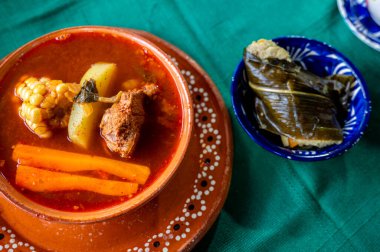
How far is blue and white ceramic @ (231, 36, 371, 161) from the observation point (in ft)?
5.78

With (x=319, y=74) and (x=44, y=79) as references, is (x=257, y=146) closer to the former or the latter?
(x=319, y=74)

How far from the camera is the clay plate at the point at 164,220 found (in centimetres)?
168

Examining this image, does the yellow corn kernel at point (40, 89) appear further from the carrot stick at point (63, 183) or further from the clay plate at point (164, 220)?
the clay plate at point (164, 220)

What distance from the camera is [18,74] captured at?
169cm

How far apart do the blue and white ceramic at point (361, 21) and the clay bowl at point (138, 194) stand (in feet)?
3.18

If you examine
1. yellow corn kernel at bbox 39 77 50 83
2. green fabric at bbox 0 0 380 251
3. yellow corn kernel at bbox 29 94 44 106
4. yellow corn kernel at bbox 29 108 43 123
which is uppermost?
yellow corn kernel at bbox 39 77 50 83

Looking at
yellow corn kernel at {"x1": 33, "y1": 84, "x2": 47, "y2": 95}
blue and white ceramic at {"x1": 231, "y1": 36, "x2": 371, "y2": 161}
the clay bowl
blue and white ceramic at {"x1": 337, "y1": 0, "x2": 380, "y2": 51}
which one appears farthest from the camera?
blue and white ceramic at {"x1": 337, "y1": 0, "x2": 380, "y2": 51}

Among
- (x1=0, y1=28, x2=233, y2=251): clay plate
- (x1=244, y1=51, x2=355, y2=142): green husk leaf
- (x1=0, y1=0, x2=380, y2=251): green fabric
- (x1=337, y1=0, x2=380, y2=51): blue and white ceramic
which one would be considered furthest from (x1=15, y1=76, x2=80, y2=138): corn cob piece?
(x1=337, y1=0, x2=380, y2=51): blue and white ceramic

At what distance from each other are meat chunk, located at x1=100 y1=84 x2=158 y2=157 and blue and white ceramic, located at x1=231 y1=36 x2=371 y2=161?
1.43ft

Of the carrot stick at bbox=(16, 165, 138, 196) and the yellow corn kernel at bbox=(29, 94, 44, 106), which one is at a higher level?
the yellow corn kernel at bbox=(29, 94, 44, 106)

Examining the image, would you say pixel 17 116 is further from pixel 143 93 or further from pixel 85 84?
pixel 143 93

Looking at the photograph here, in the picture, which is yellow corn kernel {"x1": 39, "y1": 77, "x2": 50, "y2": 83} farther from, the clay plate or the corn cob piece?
the clay plate

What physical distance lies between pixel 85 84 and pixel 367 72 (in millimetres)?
1329

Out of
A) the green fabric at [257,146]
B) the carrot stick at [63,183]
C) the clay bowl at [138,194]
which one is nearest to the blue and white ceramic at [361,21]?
the green fabric at [257,146]
